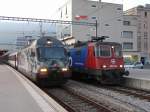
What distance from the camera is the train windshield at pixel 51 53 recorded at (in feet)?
72.8

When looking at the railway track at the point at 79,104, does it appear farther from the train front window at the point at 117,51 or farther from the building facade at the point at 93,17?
the building facade at the point at 93,17

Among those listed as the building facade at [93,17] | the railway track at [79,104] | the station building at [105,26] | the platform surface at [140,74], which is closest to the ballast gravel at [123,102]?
the railway track at [79,104]

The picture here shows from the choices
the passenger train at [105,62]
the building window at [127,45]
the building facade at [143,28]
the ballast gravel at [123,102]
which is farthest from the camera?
the building facade at [143,28]

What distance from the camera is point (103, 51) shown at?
80.5ft

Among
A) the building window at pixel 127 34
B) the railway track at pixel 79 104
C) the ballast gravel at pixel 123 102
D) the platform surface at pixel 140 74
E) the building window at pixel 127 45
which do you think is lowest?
the railway track at pixel 79 104

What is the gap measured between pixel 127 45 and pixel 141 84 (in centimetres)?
6890

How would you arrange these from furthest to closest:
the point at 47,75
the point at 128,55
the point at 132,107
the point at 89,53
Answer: the point at 128,55 → the point at 89,53 → the point at 47,75 → the point at 132,107

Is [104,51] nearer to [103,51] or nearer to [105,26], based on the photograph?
[103,51]

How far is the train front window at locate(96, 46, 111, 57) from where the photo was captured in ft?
80.0

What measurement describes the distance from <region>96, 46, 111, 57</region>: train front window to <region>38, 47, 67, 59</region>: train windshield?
263 centimetres

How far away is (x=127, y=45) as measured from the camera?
90.9m

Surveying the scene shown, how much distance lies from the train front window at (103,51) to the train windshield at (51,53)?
2.63 meters

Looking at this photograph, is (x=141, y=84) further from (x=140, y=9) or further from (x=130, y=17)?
(x=140, y=9)

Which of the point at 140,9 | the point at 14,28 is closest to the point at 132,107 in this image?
the point at 14,28
